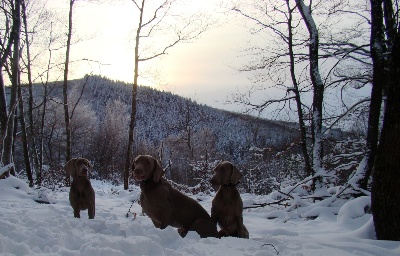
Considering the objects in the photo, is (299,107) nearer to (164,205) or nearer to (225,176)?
(225,176)

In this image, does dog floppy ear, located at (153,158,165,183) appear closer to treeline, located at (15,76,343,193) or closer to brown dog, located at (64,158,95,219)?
brown dog, located at (64,158,95,219)

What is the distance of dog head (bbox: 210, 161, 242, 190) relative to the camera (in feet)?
13.9

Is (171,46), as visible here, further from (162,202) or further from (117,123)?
(117,123)

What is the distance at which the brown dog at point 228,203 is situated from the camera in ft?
14.0

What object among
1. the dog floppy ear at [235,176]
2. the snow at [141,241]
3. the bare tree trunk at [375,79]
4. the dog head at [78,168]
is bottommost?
the snow at [141,241]

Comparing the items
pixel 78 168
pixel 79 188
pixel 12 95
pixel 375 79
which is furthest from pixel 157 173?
pixel 12 95

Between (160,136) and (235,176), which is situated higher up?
(235,176)

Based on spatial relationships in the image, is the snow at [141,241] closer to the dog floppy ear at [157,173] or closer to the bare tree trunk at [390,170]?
the bare tree trunk at [390,170]

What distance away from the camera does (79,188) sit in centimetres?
523

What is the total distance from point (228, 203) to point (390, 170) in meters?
1.98

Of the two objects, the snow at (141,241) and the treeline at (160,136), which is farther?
the treeline at (160,136)

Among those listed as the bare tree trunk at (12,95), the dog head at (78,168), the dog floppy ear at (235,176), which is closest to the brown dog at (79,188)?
the dog head at (78,168)

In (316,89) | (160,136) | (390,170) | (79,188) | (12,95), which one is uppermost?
(316,89)

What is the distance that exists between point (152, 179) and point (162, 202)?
319 millimetres
